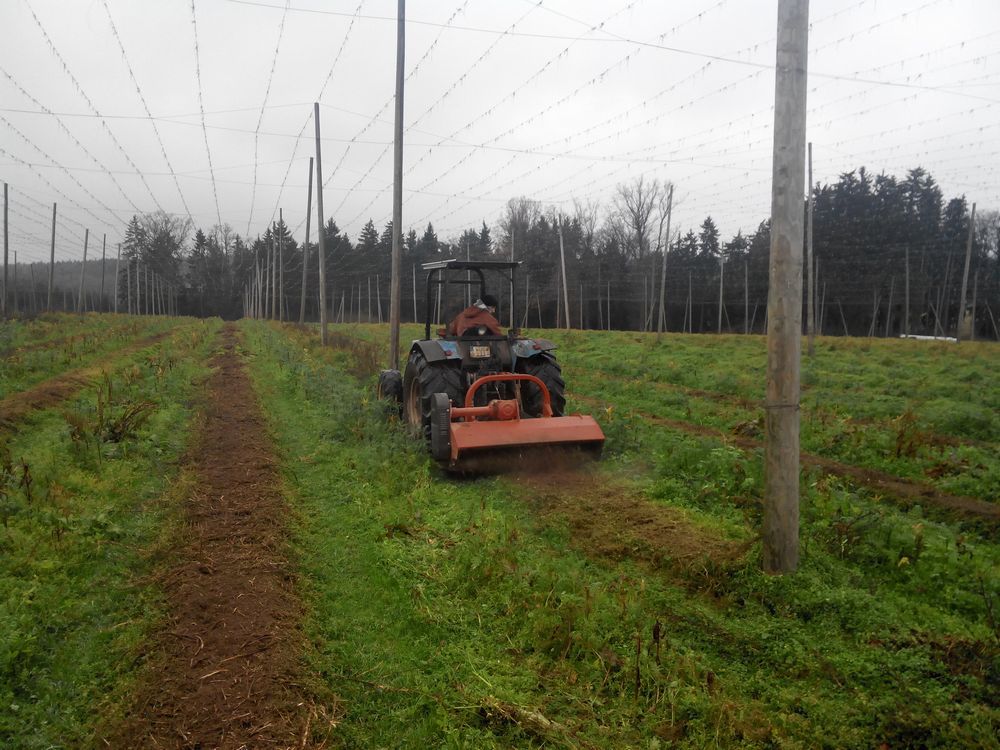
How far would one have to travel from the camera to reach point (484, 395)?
865 cm

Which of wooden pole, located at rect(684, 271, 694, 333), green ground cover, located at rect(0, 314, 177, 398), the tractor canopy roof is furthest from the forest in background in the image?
the tractor canopy roof

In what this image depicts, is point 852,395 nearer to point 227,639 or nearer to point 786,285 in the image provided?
point 786,285

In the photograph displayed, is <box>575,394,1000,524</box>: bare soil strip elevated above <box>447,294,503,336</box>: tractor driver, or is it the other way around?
<box>447,294,503,336</box>: tractor driver

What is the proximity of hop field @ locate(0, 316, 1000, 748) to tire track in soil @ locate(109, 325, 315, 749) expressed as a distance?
0.03 meters

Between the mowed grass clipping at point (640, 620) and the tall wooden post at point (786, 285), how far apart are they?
0.47 metres

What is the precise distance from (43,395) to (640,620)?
1233 centimetres

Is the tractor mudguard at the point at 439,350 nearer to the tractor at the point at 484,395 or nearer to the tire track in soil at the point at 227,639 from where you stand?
the tractor at the point at 484,395

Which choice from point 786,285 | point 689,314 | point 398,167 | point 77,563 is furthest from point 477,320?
point 689,314

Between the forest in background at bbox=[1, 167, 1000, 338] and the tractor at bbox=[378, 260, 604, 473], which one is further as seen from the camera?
the forest in background at bbox=[1, 167, 1000, 338]

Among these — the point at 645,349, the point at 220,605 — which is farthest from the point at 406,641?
the point at 645,349

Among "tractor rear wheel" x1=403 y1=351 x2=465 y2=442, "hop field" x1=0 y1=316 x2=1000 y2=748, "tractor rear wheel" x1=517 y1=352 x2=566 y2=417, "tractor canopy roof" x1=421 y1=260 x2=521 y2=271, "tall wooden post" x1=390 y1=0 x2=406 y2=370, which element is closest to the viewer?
"hop field" x1=0 y1=316 x2=1000 y2=748

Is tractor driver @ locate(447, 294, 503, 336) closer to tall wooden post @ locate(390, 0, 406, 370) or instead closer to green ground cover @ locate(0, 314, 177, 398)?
tall wooden post @ locate(390, 0, 406, 370)

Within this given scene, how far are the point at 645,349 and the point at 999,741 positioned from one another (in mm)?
21535

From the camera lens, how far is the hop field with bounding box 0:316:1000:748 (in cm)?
341
